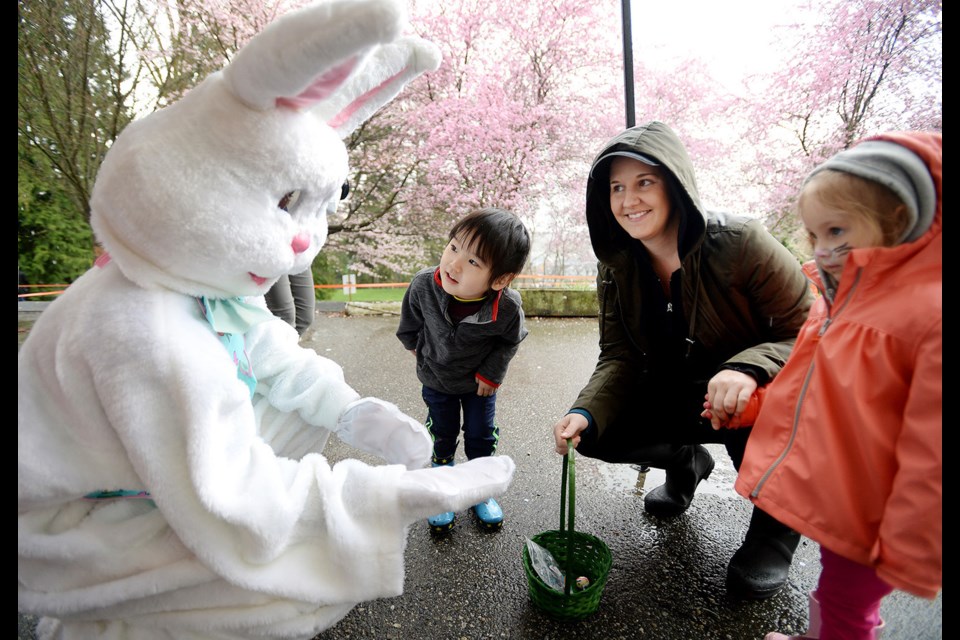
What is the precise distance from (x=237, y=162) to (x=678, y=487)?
206cm

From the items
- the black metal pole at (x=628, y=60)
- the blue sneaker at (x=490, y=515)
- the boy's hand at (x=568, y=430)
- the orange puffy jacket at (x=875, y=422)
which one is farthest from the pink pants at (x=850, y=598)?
the black metal pole at (x=628, y=60)

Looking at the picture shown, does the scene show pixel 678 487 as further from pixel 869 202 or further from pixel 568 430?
pixel 869 202

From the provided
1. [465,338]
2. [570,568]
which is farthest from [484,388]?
[570,568]

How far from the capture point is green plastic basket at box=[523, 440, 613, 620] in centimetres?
131

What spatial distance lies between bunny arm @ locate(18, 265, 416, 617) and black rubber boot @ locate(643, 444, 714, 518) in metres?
1.49

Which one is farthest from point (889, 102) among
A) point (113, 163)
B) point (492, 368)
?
point (113, 163)

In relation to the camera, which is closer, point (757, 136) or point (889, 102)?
point (889, 102)

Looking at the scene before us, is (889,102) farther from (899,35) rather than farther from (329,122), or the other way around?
(329,122)

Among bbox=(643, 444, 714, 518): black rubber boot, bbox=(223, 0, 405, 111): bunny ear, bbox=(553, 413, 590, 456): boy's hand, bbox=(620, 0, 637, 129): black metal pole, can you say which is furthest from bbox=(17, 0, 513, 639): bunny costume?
bbox=(620, 0, 637, 129): black metal pole

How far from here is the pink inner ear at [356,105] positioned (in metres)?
0.99

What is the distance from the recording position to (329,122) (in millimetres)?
975

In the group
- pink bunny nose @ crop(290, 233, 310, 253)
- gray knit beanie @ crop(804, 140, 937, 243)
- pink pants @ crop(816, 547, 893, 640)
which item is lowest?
pink pants @ crop(816, 547, 893, 640)

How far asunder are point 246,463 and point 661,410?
155 cm

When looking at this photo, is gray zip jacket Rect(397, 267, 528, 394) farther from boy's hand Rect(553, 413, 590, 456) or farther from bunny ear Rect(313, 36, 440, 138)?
bunny ear Rect(313, 36, 440, 138)
